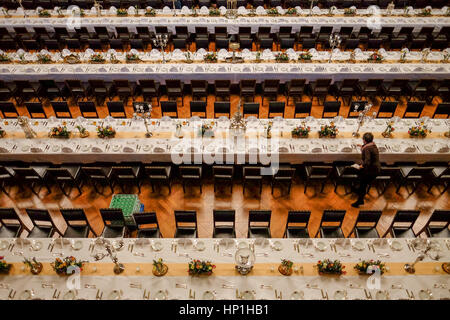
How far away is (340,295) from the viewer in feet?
15.7

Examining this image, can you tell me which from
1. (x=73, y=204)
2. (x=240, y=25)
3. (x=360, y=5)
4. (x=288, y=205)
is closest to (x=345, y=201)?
(x=288, y=205)

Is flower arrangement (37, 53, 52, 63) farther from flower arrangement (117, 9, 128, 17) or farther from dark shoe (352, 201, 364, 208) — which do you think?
dark shoe (352, 201, 364, 208)

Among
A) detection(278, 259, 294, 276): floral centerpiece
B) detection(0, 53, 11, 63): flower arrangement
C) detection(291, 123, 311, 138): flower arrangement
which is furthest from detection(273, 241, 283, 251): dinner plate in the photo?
detection(0, 53, 11, 63): flower arrangement

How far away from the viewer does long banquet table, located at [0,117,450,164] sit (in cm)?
707

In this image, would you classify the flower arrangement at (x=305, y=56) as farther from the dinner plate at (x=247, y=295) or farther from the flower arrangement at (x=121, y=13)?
the dinner plate at (x=247, y=295)

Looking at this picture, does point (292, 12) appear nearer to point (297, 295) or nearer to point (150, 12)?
point (150, 12)

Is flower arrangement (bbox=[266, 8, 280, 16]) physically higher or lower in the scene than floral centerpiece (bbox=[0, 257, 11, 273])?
higher

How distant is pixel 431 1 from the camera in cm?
1241

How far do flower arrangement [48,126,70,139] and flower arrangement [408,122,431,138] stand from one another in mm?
7454

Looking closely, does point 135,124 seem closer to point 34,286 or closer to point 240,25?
point 34,286

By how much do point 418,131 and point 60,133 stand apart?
7728 mm

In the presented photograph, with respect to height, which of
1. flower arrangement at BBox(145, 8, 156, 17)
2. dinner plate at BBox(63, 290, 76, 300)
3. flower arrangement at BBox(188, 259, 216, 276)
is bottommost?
dinner plate at BBox(63, 290, 76, 300)

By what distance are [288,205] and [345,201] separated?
1.27 meters

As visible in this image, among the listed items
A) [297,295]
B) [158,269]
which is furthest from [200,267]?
[297,295]
